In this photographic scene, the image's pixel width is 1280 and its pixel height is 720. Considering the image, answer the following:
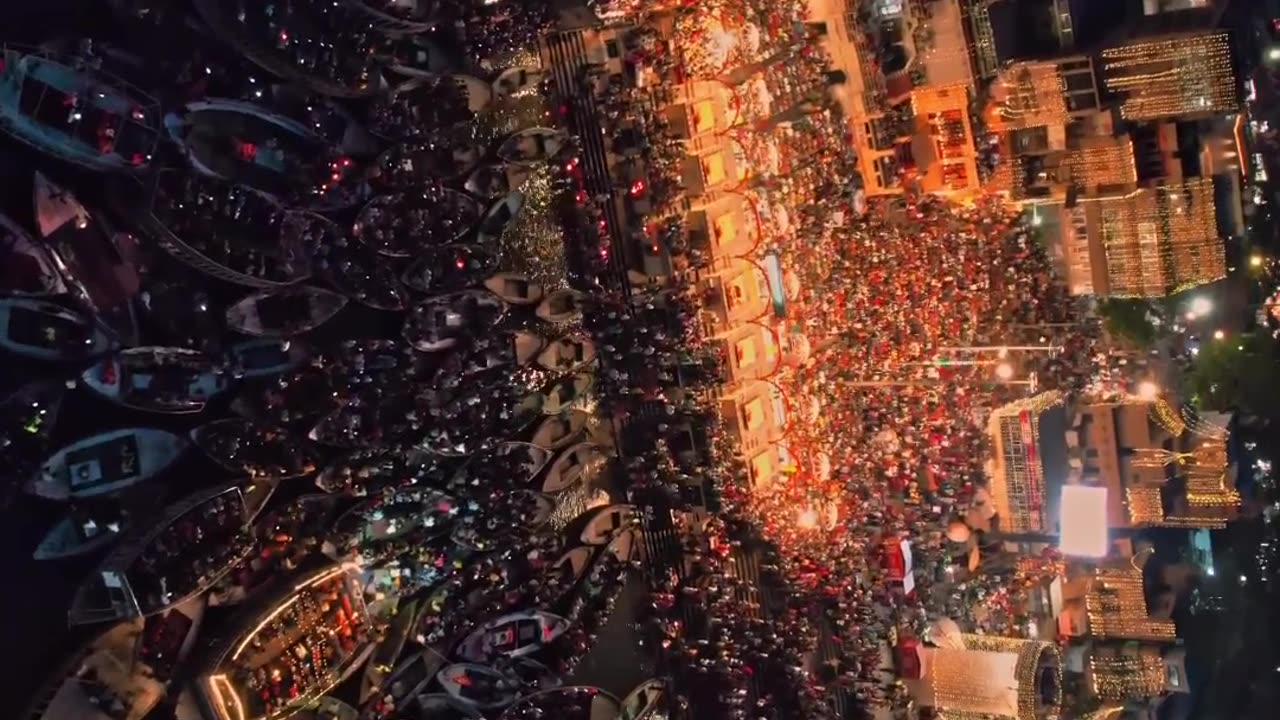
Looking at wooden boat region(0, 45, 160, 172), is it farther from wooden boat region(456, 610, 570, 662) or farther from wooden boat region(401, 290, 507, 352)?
wooden boat region(456, 610, 570, 662)

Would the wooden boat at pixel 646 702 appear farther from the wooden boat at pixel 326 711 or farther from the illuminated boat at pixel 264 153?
the illuminated boat at pixel 264 153

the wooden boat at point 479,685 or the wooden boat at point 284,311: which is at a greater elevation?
the wooden boat at point 284,311

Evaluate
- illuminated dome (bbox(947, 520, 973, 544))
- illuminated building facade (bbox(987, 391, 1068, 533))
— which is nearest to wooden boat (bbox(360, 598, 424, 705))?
illuminated dome (bbox(947, 520, 973, 544))

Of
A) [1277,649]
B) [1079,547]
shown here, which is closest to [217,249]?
[1079,547]

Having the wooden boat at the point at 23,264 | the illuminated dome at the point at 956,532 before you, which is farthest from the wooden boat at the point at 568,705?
the illuminated dome at the point at 956,532

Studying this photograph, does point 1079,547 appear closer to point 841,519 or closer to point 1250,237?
point 841,519

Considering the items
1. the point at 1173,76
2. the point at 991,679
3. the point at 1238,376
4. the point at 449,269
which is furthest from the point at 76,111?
the point at 1238,376
